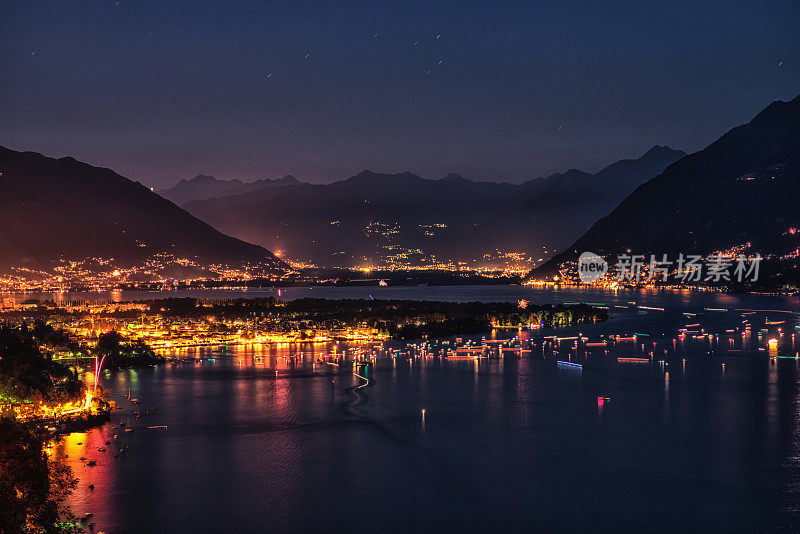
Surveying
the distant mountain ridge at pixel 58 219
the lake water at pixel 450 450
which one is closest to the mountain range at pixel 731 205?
the distant mountain ridge at pixel 58 219

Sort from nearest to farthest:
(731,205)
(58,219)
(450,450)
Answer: (450,450) < (731,205) < (58,219)

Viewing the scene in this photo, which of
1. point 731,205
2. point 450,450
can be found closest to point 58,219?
point 731,205

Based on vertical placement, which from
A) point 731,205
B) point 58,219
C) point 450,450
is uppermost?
point 58,219

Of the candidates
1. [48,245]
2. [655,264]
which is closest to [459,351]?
[655,264]

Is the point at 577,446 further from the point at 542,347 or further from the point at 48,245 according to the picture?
the point at 48,245

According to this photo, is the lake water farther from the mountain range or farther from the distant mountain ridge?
the distant mountain ridge

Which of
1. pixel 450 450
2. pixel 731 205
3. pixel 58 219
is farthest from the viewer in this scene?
pixel 58 219

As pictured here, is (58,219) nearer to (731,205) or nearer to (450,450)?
(731,205)

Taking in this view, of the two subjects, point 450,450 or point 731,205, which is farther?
point 731,205

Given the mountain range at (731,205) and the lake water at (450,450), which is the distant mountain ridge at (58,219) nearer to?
the mountain range at (731,205)
